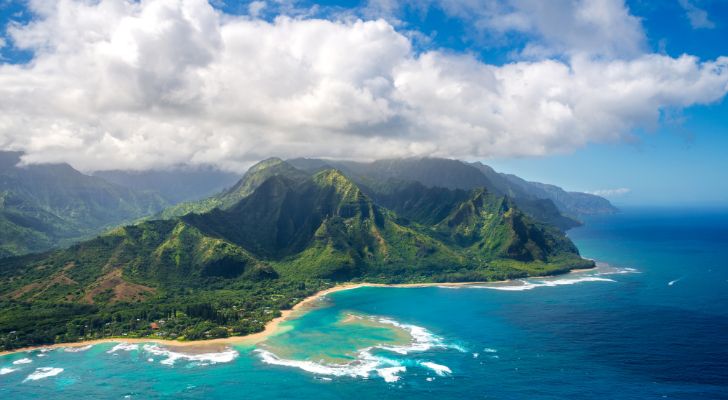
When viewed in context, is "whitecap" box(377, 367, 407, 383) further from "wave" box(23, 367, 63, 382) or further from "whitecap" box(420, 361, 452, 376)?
"wave" box(23, 367, 63, 382)

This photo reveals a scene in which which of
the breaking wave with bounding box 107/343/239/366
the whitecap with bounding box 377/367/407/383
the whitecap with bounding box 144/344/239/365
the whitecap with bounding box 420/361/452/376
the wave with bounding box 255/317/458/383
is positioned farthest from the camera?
the whitecap with bounding box 144/344/239/365

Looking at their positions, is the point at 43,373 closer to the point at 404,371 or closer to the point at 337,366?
the point at 337,366

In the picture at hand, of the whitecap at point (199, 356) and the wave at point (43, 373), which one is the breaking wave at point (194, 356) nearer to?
the whitecap at point (199, 356)

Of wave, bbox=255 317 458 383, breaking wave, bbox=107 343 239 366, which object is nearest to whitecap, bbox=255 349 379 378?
wave, bbox=255 317 458 383

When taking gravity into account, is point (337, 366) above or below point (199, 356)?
above

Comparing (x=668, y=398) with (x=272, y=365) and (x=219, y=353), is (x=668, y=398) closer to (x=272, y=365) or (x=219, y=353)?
(x=272, y=365)

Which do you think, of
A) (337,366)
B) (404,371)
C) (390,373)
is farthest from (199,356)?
(404,371)

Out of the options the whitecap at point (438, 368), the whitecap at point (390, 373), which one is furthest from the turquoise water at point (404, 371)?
the whitecap at point (438, 368)
